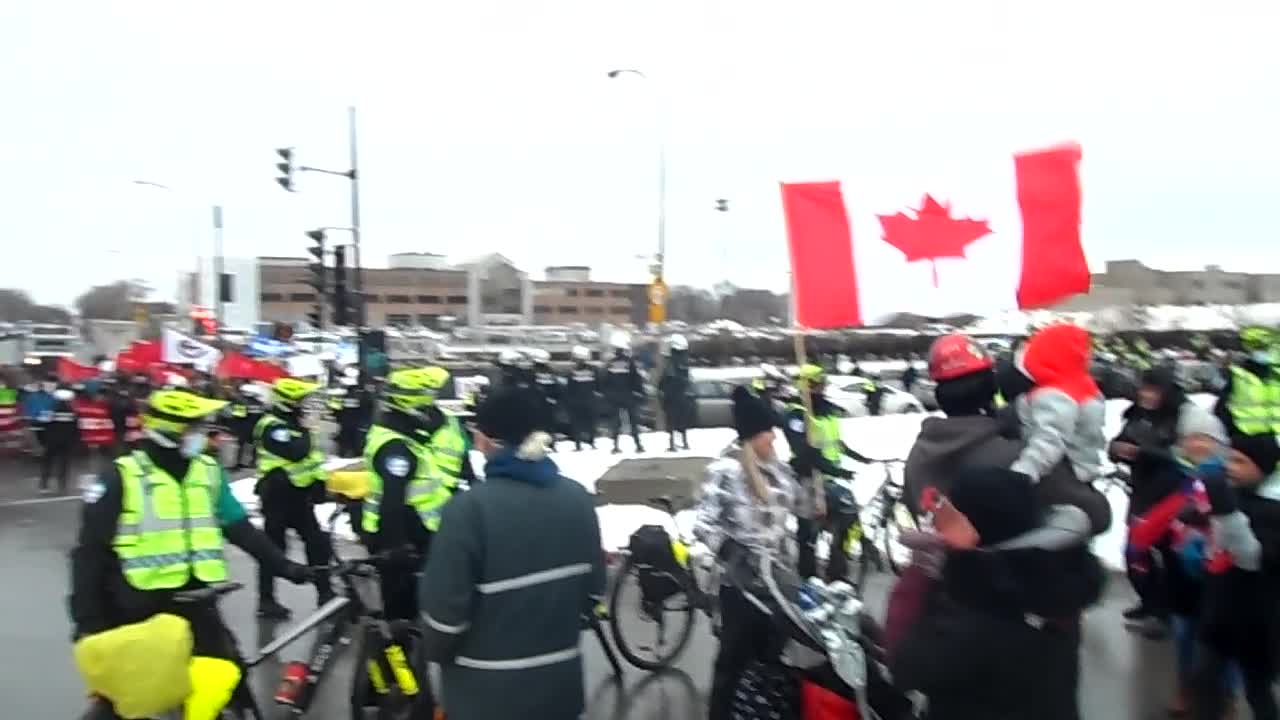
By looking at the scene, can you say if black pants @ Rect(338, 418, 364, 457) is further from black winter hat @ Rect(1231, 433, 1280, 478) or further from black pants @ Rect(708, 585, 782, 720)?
black winter hat @ Rect(1231, 433, 1280, 478)

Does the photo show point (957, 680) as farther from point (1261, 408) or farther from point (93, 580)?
point (1261, 408)

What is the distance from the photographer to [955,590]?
287cm

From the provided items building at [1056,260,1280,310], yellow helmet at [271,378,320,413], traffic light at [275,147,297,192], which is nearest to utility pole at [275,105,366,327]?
traffic light at [275,147,297,192]

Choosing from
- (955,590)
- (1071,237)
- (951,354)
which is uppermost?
(1071,237)

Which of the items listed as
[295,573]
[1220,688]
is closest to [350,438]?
[295,573]

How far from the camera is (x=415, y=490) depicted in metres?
5.48

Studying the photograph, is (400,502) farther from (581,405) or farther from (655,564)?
(581,405)

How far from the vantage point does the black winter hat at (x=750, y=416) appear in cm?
505

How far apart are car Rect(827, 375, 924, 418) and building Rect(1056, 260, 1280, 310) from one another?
5619cm

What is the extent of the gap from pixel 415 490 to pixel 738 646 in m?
1.70

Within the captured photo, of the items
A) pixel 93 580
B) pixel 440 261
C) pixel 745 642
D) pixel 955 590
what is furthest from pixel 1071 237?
pixel 440 261

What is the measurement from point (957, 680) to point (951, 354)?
1.47 m

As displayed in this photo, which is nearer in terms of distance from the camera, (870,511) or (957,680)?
(957,680)

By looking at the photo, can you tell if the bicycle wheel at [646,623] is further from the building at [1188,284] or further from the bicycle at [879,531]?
the building at [1188,284]
